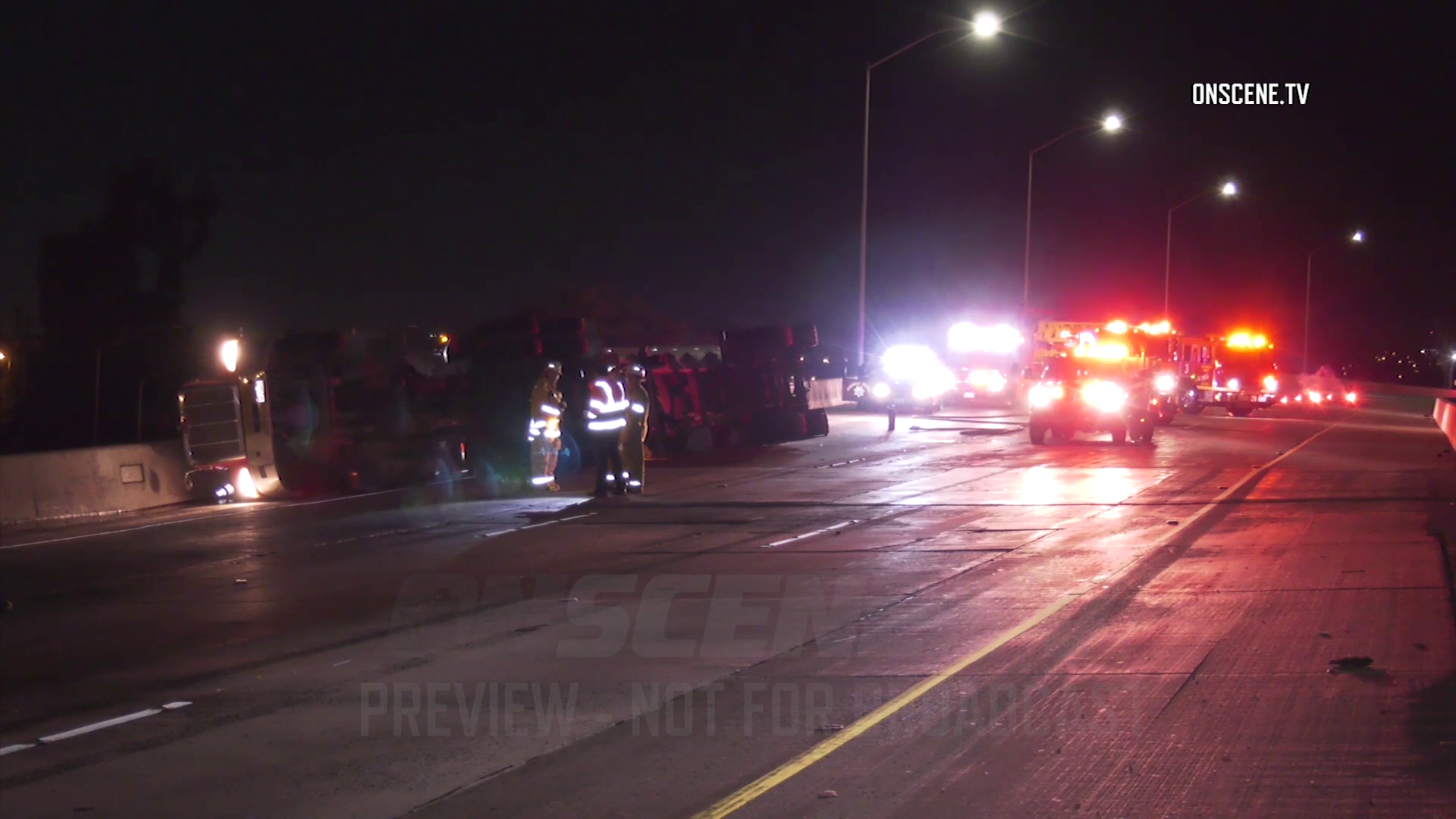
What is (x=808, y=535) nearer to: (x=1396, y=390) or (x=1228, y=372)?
(x=1228, y=372)

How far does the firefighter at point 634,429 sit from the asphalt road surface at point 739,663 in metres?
1.69

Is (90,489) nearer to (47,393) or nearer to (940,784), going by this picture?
(940,784)

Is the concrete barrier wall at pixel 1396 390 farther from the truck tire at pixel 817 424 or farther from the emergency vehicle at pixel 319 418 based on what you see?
the emergency vehicle at pixel 319 418

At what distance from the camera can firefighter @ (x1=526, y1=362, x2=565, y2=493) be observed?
1820 centimetres

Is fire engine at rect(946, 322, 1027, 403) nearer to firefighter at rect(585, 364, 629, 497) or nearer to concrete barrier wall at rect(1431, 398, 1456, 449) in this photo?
concrete barrier wall at rect(1431, 398, 1456, 449)

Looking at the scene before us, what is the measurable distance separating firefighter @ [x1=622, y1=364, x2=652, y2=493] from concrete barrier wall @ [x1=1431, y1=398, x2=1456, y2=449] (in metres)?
18.4

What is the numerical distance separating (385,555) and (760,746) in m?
7.53

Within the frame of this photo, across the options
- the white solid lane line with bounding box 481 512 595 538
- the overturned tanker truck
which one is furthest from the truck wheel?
the white solid lane line with bounding box 481 512 595 538

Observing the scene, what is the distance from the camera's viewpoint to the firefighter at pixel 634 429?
18.5 metres

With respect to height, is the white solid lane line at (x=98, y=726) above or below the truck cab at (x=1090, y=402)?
Answer: below

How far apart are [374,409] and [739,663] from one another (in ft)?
42.2

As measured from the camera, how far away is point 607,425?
58.4ft

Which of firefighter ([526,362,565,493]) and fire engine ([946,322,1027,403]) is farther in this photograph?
fire engine ([946,322,1027,403])

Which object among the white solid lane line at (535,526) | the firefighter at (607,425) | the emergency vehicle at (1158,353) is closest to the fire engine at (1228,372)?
the emergency vehicle at (1158,353)
